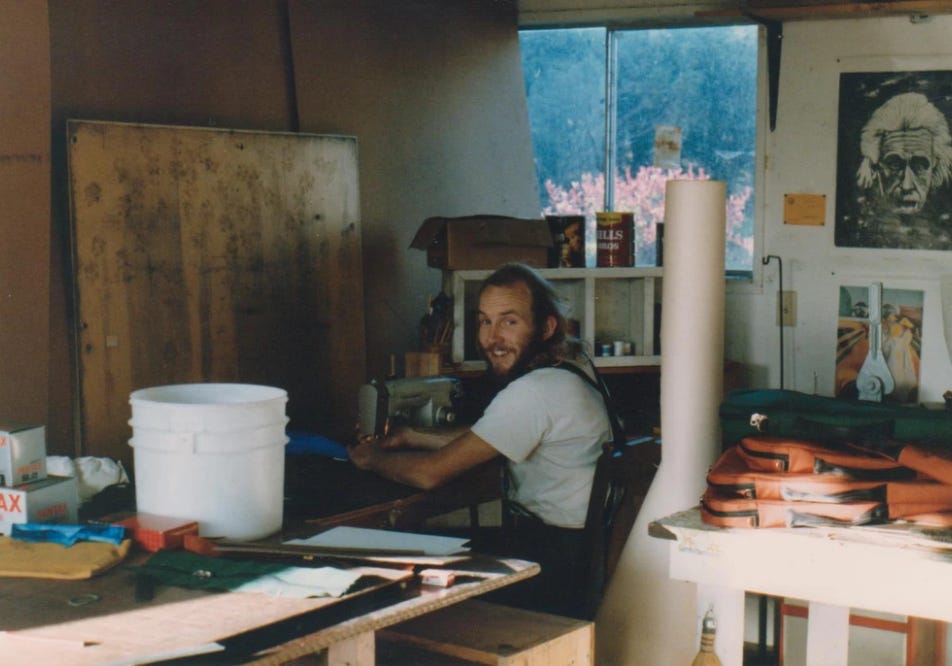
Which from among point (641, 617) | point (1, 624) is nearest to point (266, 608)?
point (1, 624)

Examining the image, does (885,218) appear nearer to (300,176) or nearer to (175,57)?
(300,176)

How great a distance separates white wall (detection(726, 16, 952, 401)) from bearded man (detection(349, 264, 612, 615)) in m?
1.65

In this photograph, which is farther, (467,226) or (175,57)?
(467,226)

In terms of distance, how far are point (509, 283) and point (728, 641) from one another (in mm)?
1167

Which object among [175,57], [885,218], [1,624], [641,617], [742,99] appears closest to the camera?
[1,624]

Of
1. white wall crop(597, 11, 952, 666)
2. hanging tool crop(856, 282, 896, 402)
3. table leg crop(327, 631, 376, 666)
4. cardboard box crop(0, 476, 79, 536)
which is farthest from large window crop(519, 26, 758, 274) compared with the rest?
table leg crop(327, 631, 376, 666)

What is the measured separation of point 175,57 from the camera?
12.4ft

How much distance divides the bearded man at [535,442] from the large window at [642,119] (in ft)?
5.58

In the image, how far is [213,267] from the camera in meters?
3.81

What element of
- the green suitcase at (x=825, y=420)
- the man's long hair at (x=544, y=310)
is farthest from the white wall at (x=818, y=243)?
the green suitcase at (x=825, y=420)

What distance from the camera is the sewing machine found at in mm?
3631

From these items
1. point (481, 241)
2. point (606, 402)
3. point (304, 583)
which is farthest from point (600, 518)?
point (481, 241)

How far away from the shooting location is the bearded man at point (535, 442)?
3057 millimetres

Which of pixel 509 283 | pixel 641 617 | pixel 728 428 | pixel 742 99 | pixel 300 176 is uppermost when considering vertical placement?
pixel 742 99
